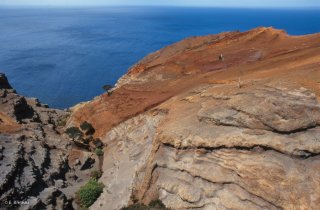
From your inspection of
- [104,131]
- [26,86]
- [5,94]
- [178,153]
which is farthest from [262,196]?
[26,86]

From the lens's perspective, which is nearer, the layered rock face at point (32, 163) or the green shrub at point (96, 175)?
the layered rock face at point (32, 163)

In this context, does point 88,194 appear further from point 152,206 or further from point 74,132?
point 74,132

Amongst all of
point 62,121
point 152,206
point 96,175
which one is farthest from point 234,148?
point 62,121

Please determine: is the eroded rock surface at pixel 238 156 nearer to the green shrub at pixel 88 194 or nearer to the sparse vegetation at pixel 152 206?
the sparse vegetation at pixel 152 206

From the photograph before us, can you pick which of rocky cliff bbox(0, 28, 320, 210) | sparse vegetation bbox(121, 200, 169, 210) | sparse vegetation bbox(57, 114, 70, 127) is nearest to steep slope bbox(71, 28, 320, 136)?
rocky cliff bbox(0, 28, 320, 210)

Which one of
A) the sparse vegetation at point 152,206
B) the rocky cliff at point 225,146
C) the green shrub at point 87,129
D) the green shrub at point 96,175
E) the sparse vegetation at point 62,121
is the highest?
the rocky cliff at point 225,146

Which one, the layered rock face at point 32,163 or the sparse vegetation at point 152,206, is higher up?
the sparse vegetation at point 152,206

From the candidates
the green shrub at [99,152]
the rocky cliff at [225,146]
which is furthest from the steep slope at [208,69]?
the green shrub at [99,152]

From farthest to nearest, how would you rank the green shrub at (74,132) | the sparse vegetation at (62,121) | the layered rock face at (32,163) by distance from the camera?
the sparse vegetation at (62,121) < the green shrub at (74,132) < the layered rock face at (32,163)
